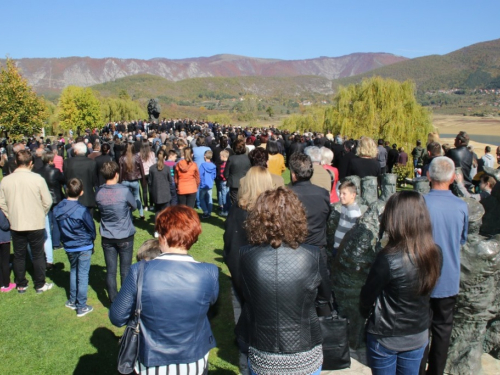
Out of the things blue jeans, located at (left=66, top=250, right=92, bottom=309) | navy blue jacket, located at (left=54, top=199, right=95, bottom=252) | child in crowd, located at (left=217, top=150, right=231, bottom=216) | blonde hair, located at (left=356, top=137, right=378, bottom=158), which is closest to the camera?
navy blue jacket, located at (left=54, top=199, right=95, bottom=252)

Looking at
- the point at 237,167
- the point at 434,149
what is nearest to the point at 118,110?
the point at 237,167

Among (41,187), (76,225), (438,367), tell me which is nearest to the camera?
(438,367)

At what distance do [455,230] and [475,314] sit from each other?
42.5 inches

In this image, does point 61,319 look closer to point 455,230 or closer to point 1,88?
point 455,230

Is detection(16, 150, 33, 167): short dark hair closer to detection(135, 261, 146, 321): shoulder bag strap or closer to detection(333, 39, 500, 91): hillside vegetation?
detection(135, 261, 146, 321): shoulder bag strap

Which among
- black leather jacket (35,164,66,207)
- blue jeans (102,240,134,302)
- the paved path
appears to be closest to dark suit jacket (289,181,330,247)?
the paved path

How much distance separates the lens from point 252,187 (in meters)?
3.64

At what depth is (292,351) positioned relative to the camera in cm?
237

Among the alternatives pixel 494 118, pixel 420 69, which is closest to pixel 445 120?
pixel 494 118

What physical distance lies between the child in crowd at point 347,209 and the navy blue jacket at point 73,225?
2.79 meters

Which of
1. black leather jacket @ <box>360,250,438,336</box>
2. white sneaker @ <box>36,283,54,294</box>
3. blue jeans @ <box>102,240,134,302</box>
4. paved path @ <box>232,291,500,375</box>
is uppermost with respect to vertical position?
black leather jacket @ <box>360,250,438,336</box>

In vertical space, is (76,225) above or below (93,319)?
above

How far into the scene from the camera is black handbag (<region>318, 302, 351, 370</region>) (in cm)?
286

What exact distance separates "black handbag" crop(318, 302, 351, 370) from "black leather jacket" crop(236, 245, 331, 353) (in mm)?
452
